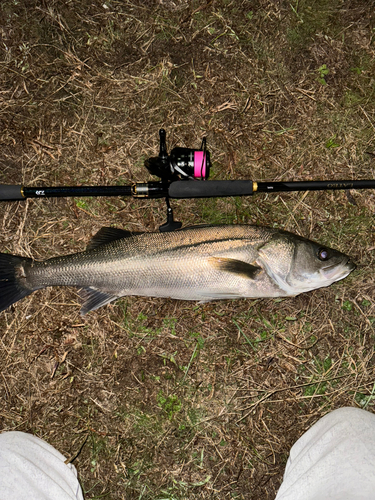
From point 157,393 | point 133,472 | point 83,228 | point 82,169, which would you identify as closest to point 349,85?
point 82,169

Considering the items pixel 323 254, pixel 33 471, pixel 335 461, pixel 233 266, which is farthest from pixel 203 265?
pixel 33 471

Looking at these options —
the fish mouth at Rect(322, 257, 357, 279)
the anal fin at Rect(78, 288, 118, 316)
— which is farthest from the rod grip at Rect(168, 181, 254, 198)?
the anal fin at Rect(78, 288, 118, 316)

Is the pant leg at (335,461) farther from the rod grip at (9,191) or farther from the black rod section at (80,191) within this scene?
the rod grip at (9,191)

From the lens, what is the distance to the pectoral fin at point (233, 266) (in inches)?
140

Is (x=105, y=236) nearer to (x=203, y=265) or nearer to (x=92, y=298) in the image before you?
(x=92, y=298)

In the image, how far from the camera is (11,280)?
3.79 m

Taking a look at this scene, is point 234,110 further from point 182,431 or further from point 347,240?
point 182,431

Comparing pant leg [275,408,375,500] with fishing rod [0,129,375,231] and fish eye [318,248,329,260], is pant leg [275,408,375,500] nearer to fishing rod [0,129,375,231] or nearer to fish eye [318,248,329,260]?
fish eye [318,248,329,260]

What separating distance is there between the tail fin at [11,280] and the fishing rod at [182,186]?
0.65 metres

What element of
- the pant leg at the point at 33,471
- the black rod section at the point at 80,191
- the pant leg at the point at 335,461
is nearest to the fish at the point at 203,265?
the black rod section at the point at 80,191

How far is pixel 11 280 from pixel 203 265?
2.01 meters

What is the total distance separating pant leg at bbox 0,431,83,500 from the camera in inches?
138

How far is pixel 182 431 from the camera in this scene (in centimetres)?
401

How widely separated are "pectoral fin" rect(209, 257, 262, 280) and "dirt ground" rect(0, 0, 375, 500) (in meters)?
0.61
